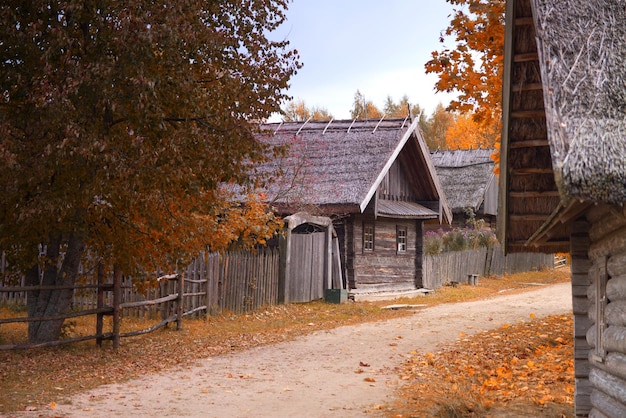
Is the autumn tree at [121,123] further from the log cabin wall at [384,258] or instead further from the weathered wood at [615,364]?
the log cabin wall at [384,258]

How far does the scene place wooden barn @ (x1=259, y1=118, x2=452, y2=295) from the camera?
25436mm

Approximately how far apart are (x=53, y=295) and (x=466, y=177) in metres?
34.4

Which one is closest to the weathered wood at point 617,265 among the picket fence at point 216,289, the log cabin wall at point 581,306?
the log cabin wall at point 581,306

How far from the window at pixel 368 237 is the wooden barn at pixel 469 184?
53.2 feet

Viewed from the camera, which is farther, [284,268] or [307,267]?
[307,267]

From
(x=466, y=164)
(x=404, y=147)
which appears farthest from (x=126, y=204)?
(x=466, y=164)

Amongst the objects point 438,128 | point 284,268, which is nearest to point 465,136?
point 438,128

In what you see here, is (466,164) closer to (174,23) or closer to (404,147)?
(404,147)

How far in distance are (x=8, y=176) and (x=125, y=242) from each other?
2.80 m

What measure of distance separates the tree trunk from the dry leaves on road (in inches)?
248

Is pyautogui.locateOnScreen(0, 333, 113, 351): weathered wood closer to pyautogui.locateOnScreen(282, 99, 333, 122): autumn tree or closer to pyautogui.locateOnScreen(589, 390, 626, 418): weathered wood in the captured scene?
pyautogui.locateOnScreen(589, 390, 626, 418): weathered wood

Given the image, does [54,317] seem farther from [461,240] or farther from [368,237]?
[461,240]

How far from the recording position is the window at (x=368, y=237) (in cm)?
2794

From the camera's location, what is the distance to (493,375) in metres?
12.5
